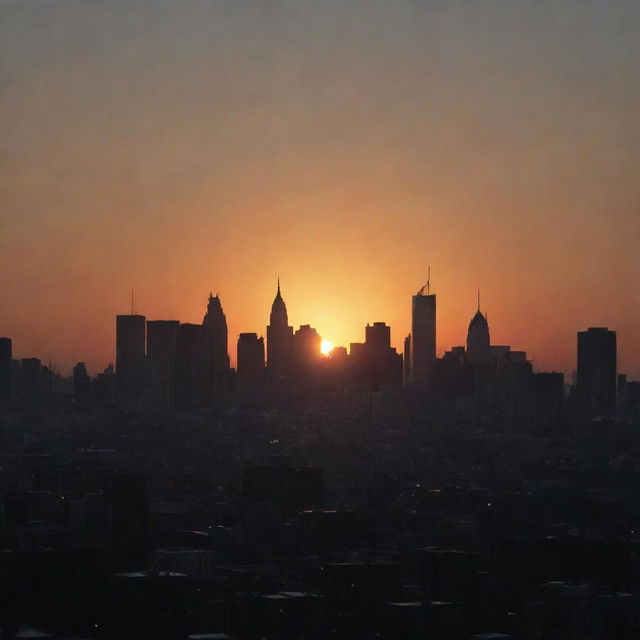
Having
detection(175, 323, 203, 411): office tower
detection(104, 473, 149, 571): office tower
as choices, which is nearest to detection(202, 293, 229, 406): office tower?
detection(175, 323, 203, 411): office tower

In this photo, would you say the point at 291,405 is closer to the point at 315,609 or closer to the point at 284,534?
the point at 284,534

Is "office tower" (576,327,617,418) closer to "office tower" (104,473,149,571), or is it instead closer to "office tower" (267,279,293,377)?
"office tower" (267,279,293,377)

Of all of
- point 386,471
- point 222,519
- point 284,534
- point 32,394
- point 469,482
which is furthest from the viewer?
point 32,394

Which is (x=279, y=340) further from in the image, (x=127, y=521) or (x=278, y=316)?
(x=127, y=521)

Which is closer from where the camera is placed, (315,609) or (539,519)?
(315,609)

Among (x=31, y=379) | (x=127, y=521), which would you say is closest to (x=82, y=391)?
(x=31, y=379)

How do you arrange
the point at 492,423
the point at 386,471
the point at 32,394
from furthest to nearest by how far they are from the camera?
1. the point at 32,394
2. the point at 492,423
3. the point at 386,471

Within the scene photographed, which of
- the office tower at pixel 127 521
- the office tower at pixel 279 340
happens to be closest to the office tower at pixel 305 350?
the office tower at pixel 279 340

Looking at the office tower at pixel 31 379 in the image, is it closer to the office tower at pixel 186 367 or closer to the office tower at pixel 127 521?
the office tower at pixel 186 367

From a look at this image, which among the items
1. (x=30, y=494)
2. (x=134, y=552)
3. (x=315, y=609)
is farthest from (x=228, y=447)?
(x=315, y=609)
